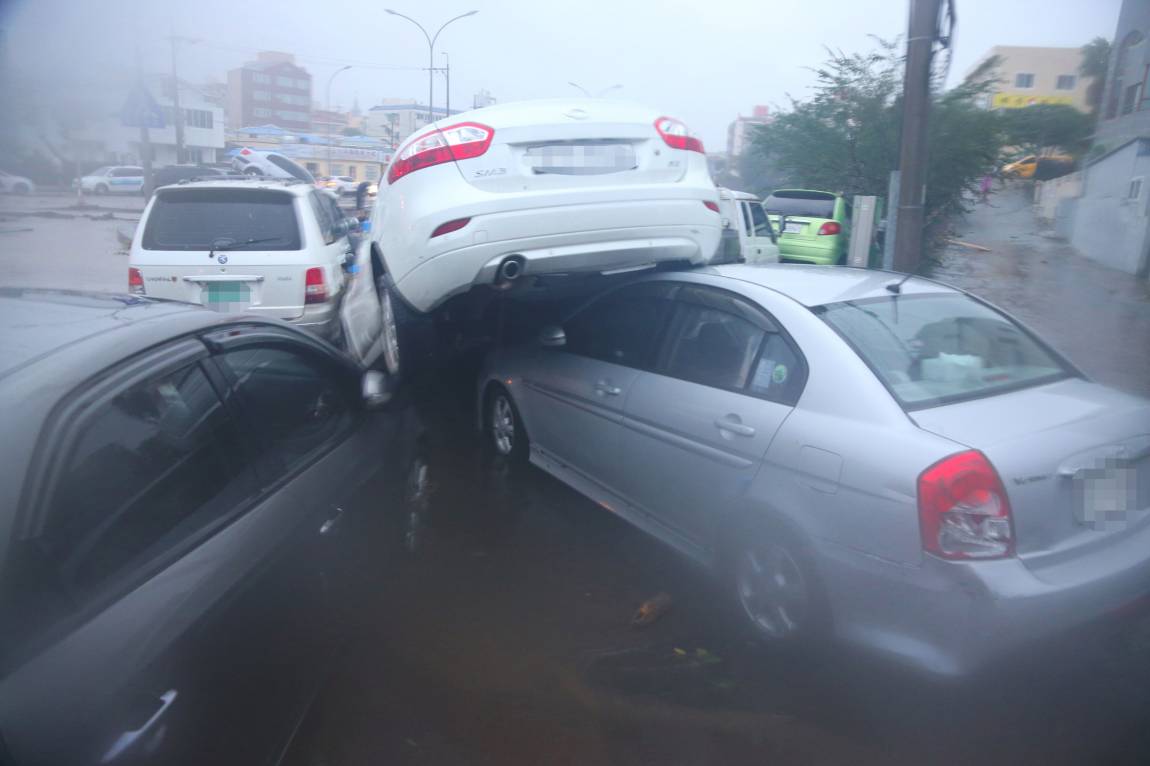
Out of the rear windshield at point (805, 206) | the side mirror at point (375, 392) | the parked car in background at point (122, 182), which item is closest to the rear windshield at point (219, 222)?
the side mirror at point (375, 392)

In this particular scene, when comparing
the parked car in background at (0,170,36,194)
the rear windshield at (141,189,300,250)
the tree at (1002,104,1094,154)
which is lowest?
the rear windshield at (141,189,300,250)

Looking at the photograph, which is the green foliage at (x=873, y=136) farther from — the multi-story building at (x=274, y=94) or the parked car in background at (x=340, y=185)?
the multi-story building at (x=274, y=94)

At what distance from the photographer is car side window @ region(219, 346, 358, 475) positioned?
278 cm

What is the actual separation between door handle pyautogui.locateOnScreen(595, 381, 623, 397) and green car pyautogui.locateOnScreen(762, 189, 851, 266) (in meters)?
9.51

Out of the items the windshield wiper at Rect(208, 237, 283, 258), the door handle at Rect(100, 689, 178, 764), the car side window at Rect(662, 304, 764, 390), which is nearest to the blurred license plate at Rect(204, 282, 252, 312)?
the windshield wiper at Rect(208, 237, 283, 258)

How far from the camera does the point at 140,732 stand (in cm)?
192

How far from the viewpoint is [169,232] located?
6969mm

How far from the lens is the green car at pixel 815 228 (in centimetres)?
1348

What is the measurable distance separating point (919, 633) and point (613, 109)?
3.21 metres

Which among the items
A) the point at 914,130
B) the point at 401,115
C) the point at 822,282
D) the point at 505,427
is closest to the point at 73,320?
the point at 822,282

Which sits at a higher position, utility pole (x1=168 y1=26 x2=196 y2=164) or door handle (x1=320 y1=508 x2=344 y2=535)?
utility pole (x1=168 y1=26 x2=196 y2=164)

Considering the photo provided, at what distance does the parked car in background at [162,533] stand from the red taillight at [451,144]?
1.56 metres

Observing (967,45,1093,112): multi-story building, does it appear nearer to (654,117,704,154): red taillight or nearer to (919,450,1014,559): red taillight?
(654,117,704,154): red taillight

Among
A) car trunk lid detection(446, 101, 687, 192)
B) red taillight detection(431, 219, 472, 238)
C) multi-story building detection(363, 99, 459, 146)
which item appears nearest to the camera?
red taillight detection(431, 219, 472, 238)
